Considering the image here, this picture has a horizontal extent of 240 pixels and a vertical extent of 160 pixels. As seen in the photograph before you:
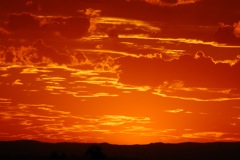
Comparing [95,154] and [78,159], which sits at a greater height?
[78,159]

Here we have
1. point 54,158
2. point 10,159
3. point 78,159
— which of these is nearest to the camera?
point 54,158

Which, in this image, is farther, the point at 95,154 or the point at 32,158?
the point at 32,158

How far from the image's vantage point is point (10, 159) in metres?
185

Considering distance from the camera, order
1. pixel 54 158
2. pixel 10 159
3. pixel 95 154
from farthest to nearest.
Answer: pixel 10 159 < pixel 54 158 < pixel 95 154

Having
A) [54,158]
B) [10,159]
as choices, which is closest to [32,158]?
[10,159]

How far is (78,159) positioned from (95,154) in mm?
134481

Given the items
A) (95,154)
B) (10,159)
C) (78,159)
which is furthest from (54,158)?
(10,159)

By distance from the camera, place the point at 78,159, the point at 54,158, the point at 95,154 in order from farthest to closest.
Answer: the point at 78,159, the point at 54,158, the point at 95,154

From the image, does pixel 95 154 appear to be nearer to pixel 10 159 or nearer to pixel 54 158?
pixel 54 158

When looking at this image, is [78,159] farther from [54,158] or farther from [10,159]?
[54,158]

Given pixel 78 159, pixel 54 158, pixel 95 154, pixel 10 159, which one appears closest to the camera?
pixel 95 154

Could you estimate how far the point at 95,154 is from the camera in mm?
33312

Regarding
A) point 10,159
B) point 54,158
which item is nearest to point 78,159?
point 10,159

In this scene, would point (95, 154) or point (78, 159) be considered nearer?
point (95, 154)
